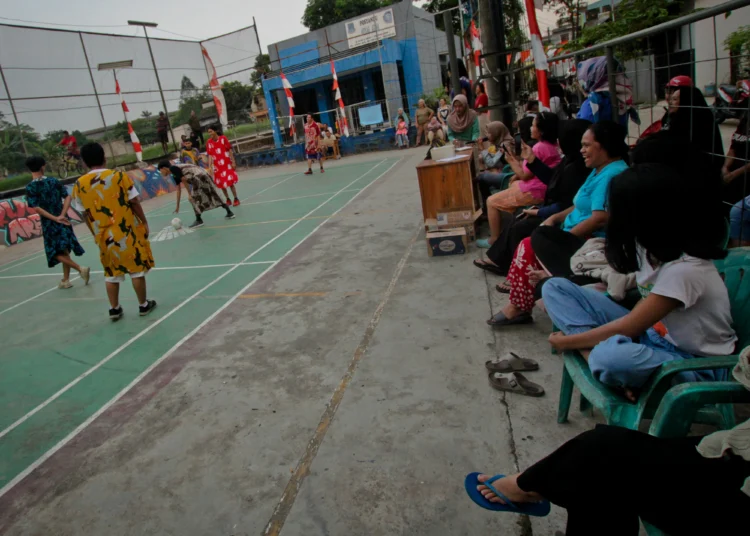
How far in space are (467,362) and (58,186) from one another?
5727 mm

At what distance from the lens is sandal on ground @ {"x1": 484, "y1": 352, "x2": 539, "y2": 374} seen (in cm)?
288

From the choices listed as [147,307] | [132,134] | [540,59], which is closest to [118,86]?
[132,134]

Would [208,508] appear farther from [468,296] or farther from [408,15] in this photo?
[408,15]

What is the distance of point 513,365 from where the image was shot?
2904mm

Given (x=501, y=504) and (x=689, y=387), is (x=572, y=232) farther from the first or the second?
(x=501, y=504)

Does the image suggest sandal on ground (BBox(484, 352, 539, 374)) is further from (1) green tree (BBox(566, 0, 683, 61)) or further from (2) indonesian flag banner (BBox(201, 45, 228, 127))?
(2) indonesian flag banner (BBox(201, 45, 228, 127))

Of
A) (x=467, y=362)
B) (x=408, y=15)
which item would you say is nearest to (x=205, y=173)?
(x=467, y=362)

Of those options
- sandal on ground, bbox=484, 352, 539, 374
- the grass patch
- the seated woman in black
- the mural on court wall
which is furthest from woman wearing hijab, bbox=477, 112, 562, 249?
the grass patch

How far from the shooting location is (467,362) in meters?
3.09

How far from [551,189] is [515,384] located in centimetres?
189

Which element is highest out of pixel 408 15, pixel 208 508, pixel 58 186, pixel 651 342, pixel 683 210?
pixel 408 15

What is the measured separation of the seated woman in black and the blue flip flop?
8.54 feet

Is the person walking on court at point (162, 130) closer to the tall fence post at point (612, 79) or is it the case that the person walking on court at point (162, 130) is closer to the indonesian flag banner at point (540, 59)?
the indonesian flag banner at point (540, 59)

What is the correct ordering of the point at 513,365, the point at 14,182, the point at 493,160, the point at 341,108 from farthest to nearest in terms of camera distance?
the point at 341,108 < the point at 14,182 < the point at 493,160 < the point at 513,365
